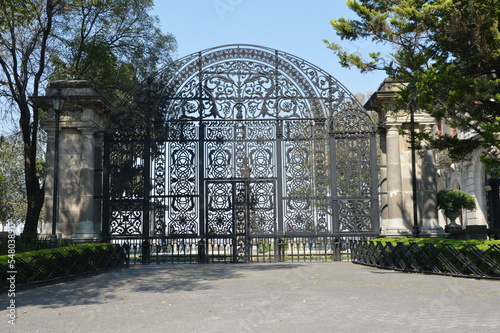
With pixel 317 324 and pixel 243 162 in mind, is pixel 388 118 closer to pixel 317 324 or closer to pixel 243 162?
pixel 243 162

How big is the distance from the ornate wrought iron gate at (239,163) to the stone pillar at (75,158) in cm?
60

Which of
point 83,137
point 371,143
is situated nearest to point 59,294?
point 83,137

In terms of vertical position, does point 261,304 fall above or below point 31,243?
below

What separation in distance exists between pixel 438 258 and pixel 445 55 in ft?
16.9

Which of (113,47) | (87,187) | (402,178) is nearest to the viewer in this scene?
(87,187)

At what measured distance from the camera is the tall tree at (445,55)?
12.4 m

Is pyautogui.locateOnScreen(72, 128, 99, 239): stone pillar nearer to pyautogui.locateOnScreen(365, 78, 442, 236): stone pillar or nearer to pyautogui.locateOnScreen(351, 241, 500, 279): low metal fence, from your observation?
pyautogui.locateOnScreen(351, 241, 500, 279): low metal fence

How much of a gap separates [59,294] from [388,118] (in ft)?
38.3

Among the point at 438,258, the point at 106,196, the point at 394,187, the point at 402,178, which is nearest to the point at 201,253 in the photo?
the point at 106,196

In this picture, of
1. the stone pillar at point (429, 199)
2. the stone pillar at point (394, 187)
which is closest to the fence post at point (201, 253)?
the stone pillar at point (394, 187)

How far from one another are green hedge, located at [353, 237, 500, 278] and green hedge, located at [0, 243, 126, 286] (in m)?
7.56

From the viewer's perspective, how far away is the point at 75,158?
17.5 meters

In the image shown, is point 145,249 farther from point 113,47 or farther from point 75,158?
point 113,47

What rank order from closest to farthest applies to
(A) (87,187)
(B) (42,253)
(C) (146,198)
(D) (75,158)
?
(B) (42,253)
(A) (87,187)
(C) (146,198)
(D) (75,158)
